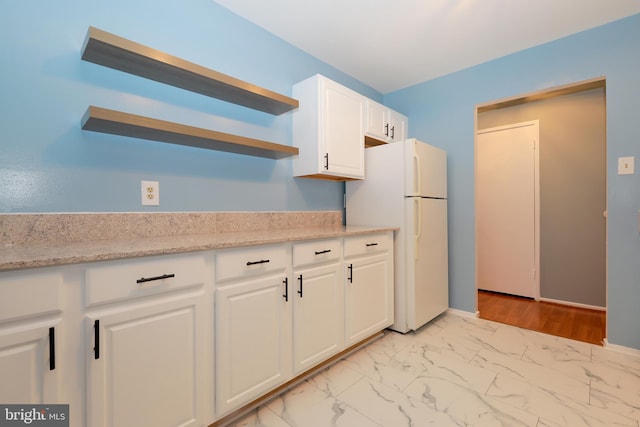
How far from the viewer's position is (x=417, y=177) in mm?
2365

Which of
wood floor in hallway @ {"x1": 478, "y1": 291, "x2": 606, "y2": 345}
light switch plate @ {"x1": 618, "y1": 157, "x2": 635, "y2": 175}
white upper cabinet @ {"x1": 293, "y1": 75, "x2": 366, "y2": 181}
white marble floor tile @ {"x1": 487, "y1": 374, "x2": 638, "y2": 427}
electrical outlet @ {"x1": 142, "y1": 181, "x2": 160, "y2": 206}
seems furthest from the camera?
wood floor in hallway @ {"x1": 478, "y1": 291, "x2": 606, "y2": 345}

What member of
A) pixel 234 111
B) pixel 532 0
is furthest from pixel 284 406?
pixel 532 0

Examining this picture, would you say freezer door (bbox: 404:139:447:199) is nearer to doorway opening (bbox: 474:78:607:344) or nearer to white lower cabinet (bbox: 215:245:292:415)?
doorway opening (bbox: 474:78:607:344)

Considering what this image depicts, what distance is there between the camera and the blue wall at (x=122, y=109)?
1275 millimetres

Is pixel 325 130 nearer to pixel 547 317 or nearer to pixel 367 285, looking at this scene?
pixel 367 285

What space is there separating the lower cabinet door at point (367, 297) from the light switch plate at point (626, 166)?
1.72 m

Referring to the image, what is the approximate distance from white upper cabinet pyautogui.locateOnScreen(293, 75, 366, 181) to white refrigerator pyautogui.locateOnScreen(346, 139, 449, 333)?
10.3 inches

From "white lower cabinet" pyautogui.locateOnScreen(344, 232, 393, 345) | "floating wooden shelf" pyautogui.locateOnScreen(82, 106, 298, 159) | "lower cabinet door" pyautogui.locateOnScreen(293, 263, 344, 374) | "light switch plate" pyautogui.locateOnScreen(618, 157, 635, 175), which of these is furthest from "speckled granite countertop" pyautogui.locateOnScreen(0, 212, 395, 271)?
"light switch plate" pyautogui.locateOnScreen(618, 157, 635, 175)

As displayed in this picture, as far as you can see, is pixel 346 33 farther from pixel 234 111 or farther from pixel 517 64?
pixel 517 64

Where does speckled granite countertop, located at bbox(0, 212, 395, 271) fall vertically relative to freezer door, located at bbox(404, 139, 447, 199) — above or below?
below

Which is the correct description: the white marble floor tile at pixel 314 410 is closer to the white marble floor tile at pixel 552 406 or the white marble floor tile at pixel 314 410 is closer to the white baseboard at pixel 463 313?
the white marble floor tile at pixel 552 406

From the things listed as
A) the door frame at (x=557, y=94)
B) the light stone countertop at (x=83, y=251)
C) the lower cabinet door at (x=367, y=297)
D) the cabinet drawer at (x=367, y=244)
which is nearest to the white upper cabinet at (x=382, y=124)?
the door frame at (x=557, y=94)

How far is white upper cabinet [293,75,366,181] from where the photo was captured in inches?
85.5

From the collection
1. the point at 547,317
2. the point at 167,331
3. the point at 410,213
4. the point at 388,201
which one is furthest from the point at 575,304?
the point at 167,331
